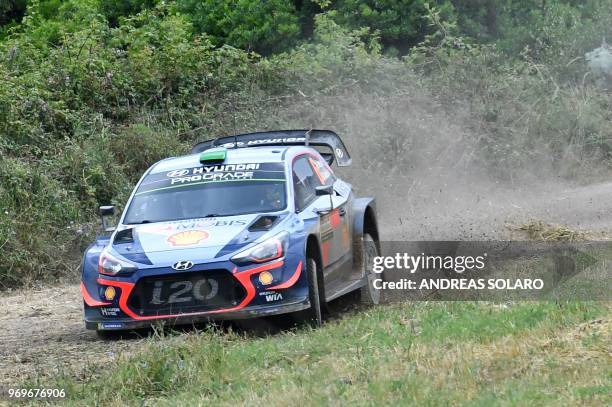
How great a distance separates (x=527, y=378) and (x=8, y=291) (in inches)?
378

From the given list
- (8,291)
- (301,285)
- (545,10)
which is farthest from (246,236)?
(545,10)

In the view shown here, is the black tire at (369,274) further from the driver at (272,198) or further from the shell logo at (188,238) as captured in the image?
Result: the shell logo at (188,238)

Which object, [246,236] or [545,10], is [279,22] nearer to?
[545,10]

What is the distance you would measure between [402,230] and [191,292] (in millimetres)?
7167

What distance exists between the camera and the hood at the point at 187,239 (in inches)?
405

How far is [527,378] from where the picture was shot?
7469mm

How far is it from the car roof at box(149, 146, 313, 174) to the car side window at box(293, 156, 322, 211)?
13 centimetres

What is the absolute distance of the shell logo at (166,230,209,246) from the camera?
10484 millimetres

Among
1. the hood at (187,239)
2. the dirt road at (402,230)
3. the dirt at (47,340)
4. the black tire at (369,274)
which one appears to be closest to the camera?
the dirt at (47,340)

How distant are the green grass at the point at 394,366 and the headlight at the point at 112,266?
0.83 m

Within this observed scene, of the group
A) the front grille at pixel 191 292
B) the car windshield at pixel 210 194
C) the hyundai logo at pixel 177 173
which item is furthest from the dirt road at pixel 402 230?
the hyundai logo at pixel 177 173

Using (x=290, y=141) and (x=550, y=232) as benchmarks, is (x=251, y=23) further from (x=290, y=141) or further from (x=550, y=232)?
(x=290, y=141)

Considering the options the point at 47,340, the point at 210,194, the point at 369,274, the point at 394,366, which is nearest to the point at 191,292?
the point at 210,194

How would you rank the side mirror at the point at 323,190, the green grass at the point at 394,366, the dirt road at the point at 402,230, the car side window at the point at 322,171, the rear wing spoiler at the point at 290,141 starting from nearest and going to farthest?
the green grass at the point at 394,366
the dirt road at the point at 402,230
the side mirror at the point at 323,190
the car side window at the point at 322,171
the rear wing spoiler at the point at 290,141
